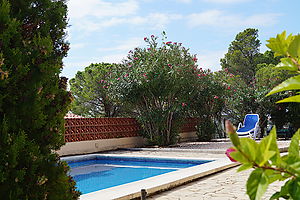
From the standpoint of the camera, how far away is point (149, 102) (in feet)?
45.6

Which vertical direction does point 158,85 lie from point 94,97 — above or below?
below

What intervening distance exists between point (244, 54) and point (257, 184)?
105 ft

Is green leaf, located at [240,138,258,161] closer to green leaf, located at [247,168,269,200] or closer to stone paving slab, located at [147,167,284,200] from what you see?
green leaf, located at [247,168,269,200]

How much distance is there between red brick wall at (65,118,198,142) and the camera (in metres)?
12.2

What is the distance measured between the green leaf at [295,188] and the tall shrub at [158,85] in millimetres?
12194

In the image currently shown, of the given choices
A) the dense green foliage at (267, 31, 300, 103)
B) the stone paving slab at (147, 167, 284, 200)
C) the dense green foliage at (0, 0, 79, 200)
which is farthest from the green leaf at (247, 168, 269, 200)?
the stone paving slab at (147, 167, 284, 200)

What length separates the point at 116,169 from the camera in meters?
9.91

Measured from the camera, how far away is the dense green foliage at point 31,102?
95.8 inches

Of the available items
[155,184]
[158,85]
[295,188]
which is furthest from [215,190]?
[158,85]

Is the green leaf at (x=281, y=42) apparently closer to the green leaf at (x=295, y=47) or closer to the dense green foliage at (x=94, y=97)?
the green leaf at (x=295, y=47)

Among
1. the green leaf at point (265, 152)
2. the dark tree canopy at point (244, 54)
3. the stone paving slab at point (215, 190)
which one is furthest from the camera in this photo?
the dark tree canopy at point (244, 54)

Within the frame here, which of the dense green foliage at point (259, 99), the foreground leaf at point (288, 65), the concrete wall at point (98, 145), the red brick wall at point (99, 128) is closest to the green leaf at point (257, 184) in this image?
the foreground leaf at point (288, 65)

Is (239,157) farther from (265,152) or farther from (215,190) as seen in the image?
(215,190)

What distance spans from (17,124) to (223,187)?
3.91m
